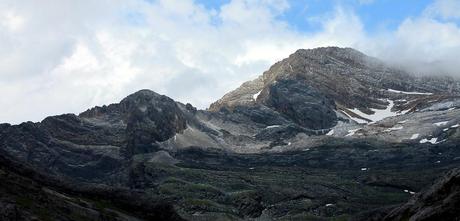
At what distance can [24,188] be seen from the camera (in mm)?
97688

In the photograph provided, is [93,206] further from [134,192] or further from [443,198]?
[443,198]

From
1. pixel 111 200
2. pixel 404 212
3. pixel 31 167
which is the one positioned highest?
pixel 31 167

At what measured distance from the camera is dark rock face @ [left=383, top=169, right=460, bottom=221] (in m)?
68.1

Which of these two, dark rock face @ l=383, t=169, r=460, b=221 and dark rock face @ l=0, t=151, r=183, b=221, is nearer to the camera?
dark rock face @ l=383, t=169, r=460, b=221

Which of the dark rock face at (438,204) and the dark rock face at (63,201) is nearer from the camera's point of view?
the dark rock face at (438,204)

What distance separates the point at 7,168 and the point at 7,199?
2271 cm

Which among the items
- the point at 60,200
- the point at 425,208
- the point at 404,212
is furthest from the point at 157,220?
the point at 425,208

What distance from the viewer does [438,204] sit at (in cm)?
7188

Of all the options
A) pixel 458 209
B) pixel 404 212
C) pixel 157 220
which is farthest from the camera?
pixel 157 220

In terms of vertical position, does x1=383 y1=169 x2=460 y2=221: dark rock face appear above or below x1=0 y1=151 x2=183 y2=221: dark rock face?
below

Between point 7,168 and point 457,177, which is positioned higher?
point 7,168

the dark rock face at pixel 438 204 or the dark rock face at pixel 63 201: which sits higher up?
the dark rock face at pixel 63 201

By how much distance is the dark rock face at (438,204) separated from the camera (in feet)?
224

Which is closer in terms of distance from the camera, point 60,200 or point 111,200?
point 60,200
